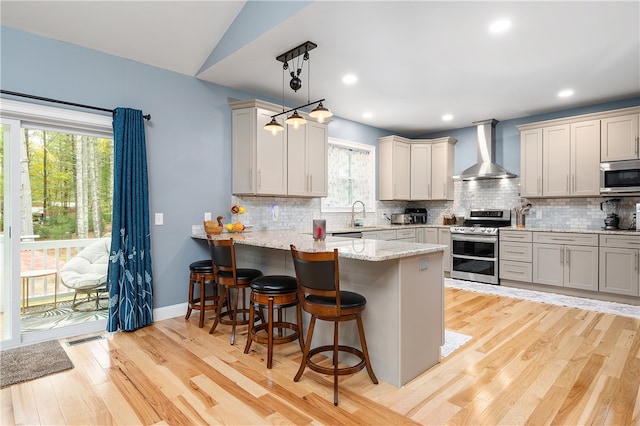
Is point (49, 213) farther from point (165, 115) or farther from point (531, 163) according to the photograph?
point (531, 163)

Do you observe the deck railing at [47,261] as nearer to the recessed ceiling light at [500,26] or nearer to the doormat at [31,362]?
the doormat at [31,362]

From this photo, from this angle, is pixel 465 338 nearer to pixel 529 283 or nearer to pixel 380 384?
pixel 380 384

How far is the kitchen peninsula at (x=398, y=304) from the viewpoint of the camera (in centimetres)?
235

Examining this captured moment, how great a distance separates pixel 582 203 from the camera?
205 inches

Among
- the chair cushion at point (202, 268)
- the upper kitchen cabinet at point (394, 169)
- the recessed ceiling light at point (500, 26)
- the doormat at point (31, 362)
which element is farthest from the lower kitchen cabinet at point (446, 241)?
the doormat at point (31, 362)

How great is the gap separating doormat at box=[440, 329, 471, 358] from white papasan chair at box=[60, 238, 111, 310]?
3.35 m

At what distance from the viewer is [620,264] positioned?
4.43 m

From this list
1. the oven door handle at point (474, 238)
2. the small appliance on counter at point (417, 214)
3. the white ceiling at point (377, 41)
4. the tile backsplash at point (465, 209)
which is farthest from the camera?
the small appliance on counter at point (417, 214)

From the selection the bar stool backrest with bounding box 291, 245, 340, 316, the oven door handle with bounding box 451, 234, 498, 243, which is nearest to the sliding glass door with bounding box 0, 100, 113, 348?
the bar stool backrest with bounding box 291, 245, 340, 316

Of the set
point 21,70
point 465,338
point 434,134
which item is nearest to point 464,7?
point 465,338

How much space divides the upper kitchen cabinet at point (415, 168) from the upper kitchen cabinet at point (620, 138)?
88.1 inches

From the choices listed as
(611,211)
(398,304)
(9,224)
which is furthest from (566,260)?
(9,224)

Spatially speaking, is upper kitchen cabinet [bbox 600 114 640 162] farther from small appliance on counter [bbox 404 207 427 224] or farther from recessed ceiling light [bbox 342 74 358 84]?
recessed ceiling light [bbox 342 74 358 84]

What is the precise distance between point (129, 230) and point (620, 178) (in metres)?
5.95
